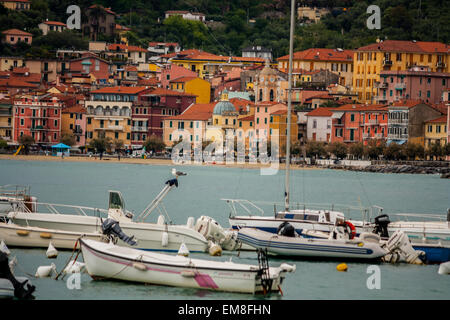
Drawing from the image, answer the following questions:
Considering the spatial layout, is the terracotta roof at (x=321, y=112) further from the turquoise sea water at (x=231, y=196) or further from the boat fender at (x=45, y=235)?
the boat fender at (x=45, y=235)

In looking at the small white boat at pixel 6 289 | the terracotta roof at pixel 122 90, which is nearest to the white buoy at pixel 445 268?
the small white boat at pixel 6 289

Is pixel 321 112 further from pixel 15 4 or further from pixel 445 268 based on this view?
pixel 445 268

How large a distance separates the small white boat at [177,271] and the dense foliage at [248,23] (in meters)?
109

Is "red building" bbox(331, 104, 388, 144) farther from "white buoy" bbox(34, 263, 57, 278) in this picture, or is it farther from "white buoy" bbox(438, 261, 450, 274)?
"white buoy" bbox(34, 263, 57, 278)

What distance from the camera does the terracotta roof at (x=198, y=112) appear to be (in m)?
107

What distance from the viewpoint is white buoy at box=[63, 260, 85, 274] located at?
26828mm

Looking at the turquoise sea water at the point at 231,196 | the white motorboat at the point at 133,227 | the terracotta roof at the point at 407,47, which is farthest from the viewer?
the terracotta roof at the point at 407,47

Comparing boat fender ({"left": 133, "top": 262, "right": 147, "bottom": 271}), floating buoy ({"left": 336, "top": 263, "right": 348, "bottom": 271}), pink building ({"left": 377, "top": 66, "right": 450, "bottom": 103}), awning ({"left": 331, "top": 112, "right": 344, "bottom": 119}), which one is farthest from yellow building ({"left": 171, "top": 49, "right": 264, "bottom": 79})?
boat fender ({"left": 133, "top": 262, "right": 147, "bottom": 271})

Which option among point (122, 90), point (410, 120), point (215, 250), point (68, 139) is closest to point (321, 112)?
point (410, 120)

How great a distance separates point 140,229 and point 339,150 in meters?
67.9

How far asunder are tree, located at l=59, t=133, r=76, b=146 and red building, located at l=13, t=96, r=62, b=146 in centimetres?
131

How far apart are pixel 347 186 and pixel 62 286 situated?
5060 centimetres

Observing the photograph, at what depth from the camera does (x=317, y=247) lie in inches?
1180
